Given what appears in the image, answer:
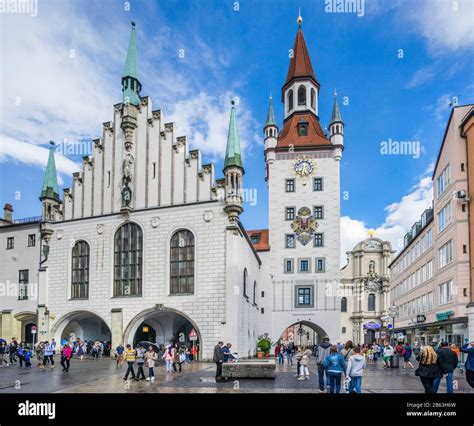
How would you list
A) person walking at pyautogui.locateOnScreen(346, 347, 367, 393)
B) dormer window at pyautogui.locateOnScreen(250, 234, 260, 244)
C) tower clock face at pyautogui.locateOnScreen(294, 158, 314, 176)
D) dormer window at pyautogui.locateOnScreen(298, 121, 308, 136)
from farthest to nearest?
dormer window at pyautogui.locateOnScreen(298, 121, 308, 136) < dormer window at pyautogui.locateOnScreen(250, 234, 260, 244) < tower clock face at pyautogui.locateOnScreen(294, 158, 314, 176) < person walking at pyautogui.locateOnScreen(346, 347, 367, 393)

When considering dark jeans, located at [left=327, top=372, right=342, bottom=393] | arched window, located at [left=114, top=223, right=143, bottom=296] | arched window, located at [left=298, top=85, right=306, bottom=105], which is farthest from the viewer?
arched window, located at [left=298, top=85, right=306, bottom=105]

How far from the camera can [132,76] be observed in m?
40.6

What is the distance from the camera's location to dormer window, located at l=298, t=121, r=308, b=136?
5756 centimetres

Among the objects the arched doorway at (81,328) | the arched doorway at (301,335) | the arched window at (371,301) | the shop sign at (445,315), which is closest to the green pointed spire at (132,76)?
the arched doorway at (81,328)

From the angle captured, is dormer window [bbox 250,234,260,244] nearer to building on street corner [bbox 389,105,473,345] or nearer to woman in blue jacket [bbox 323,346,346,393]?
building on street corner [bbox 389,105,473,345]

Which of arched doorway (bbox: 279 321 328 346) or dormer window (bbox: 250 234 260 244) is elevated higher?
dormer window (bbox: 250 234 260 244)

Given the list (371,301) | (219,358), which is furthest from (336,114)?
(219,358)

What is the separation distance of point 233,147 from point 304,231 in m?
21.0

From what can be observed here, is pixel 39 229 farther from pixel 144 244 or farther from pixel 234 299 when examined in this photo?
pixel 234 299

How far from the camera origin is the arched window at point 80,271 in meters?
38.2

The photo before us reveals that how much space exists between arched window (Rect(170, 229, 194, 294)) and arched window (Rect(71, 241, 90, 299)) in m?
7.53

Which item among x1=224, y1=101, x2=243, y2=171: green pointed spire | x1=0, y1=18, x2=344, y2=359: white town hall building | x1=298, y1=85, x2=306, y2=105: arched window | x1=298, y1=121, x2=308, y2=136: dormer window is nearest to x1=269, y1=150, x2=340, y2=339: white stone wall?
x1=298, y1=121, x2=308, y2=136: dormer window

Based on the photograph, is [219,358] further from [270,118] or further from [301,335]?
[301,335]
